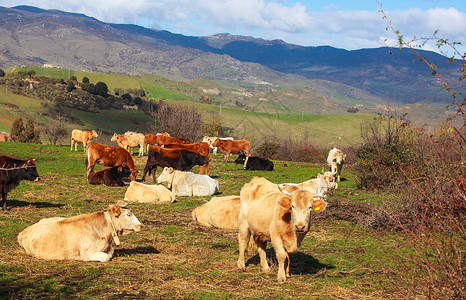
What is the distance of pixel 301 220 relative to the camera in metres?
6.97

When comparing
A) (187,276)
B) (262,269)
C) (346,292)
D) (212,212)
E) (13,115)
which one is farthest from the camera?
(13,115)

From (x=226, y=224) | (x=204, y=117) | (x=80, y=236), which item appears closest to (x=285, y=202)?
(x=80, y=236)

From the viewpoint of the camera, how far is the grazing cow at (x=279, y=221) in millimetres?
7082

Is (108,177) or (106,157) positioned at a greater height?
(106,157)

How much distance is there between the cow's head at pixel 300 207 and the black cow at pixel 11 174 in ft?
24.7

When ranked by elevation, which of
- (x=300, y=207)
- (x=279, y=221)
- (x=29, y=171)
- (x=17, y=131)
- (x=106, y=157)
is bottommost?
(x=17, y=131)

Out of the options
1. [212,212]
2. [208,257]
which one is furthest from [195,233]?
[208,257]

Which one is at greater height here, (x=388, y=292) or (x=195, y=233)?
(x=388, y=292)

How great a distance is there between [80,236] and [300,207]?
4025 mm

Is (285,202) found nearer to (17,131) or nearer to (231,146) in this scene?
(231,146)

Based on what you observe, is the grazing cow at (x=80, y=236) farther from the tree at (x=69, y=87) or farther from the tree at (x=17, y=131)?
the tree at (x=69, y=87)

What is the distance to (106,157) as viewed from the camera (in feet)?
68.8

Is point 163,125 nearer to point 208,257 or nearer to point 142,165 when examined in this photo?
point 142,165

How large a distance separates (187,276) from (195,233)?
12.1ft
